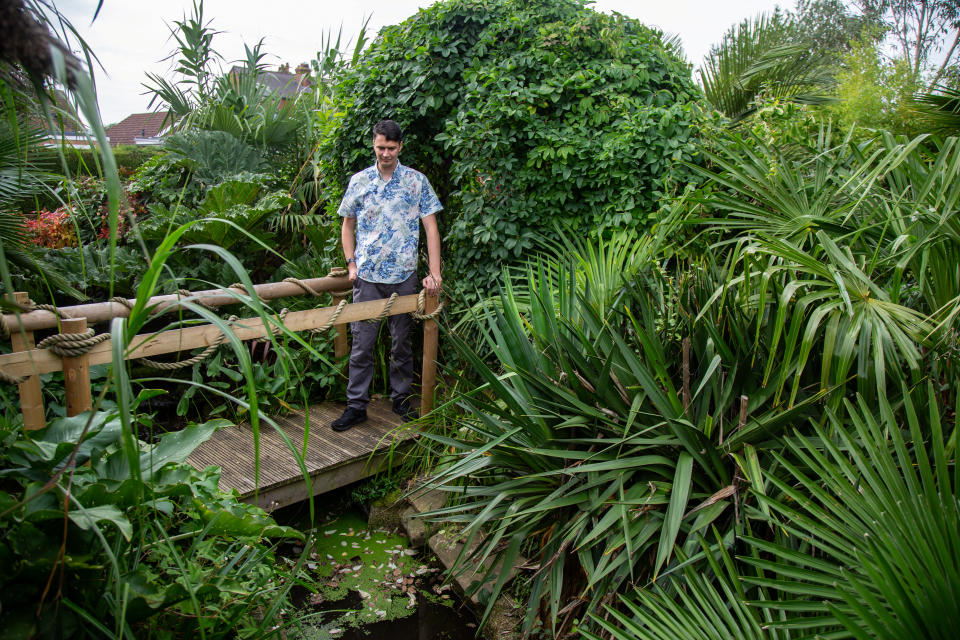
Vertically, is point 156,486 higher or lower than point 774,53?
lower

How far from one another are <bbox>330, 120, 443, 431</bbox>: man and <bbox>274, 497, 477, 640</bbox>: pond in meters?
0.70

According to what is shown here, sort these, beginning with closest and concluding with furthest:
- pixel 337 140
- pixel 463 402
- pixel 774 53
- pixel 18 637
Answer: pixel 18 637 → pixel 463 402 → pixel 337 140 → pixel 774 53

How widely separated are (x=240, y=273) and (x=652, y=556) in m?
1.49

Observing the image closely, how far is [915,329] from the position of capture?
5.93ft

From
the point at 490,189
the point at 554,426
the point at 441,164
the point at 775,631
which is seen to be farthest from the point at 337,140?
the point at 775,631

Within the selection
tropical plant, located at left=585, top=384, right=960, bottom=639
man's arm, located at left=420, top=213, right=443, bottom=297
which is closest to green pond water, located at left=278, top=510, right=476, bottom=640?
tropical plant, located at left=585, top=384, right=960, bottom=639

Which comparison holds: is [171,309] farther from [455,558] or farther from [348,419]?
[455,558]

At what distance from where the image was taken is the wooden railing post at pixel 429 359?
360 cm

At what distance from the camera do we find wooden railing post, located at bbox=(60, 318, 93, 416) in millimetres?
2221

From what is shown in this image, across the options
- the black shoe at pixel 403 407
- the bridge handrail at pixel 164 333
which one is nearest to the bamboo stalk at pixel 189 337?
the bridge handrail at pixel 164 333

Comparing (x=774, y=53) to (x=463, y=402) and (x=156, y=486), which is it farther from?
(x=156, y=486)

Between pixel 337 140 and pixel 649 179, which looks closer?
pixel 649 179

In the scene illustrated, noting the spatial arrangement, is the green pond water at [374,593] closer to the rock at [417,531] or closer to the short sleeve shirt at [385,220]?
the rock at [417,531]

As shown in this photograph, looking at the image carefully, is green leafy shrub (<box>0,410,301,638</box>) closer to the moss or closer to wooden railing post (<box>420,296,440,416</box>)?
the moss
